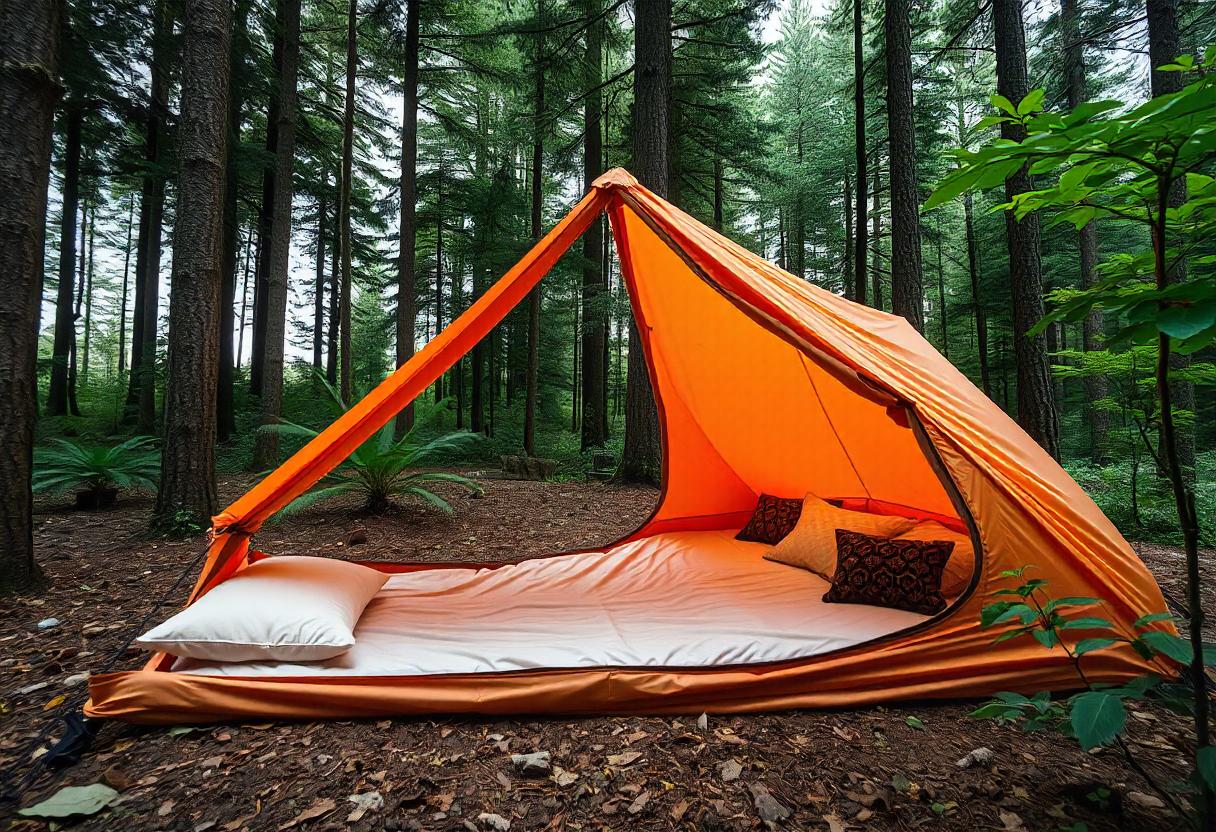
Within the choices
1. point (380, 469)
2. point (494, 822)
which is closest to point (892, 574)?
point (494, 822)

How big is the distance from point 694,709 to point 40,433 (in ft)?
36.7

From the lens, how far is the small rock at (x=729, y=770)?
1367 millimetres

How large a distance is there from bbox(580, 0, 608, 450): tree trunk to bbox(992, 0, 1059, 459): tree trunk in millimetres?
4527

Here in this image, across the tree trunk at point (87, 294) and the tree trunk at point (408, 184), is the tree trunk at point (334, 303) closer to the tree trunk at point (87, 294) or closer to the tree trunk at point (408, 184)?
the tree trunk at point (408, 184)

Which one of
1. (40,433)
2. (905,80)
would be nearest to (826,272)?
(905,80)

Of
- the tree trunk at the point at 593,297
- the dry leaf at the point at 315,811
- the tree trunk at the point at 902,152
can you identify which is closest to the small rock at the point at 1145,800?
the dry leaf at the point at 315,811

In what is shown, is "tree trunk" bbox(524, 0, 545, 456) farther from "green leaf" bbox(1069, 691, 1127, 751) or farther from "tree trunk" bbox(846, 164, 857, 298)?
"green leaf" bbox(1069, 691, 1127, 751)

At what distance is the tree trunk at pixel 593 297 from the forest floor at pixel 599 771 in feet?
20.5

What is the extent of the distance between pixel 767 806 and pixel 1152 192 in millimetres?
1587

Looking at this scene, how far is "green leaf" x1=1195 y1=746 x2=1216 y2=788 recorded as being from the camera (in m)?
0.81

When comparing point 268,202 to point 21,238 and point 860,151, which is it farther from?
point 860,151

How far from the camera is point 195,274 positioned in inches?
126

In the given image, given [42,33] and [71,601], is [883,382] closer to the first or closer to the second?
[71,601]

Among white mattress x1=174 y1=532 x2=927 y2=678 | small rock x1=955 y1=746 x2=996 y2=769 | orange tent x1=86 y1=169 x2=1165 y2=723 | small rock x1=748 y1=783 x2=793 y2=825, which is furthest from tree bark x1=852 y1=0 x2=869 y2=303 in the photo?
small rock x1=748 y1=783 x2=793 y2=825
